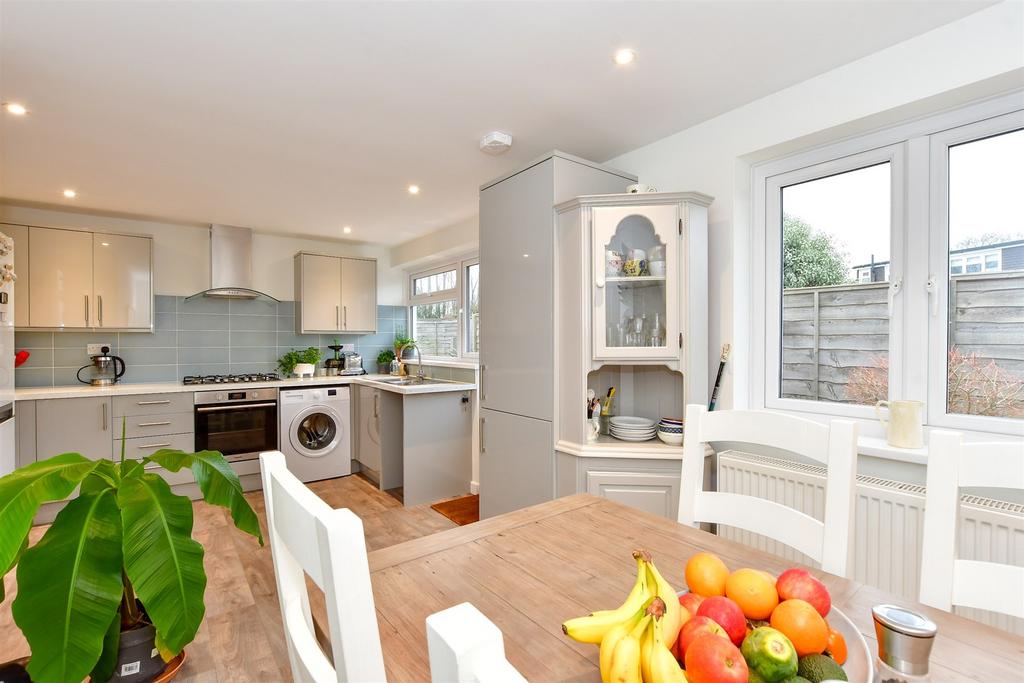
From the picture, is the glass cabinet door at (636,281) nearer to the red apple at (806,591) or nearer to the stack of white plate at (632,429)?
the stack of white plate at (632,429)

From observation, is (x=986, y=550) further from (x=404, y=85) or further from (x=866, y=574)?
(x=404, y=85)

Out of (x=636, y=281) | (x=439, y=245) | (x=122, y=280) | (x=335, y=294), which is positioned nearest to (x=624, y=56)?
(x=636, y=281)

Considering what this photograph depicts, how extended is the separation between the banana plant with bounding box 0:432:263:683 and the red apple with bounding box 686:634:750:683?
0.72 meters

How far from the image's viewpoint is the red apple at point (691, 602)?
67 cm

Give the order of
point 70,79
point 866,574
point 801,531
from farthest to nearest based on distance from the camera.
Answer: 1. point 70,79
2. point 866,574
3. point 801,531

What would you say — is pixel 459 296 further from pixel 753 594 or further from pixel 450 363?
pixel 753 594

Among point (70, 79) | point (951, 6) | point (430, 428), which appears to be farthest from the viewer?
point (430, 428)

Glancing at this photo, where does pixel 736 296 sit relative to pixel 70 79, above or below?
below

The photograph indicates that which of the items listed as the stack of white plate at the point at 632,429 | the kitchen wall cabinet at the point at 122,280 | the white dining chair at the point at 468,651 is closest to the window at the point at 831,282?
the stack of white plate at the point at 632,429

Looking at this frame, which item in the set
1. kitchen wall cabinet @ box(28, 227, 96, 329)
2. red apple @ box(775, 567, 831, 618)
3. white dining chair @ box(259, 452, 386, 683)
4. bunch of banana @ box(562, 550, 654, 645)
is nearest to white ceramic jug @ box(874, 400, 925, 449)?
red apple @ box(775, 567, 831, 618)

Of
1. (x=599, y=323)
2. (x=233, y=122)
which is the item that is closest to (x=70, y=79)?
(x=233, y=122)

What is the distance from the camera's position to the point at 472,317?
4.45m

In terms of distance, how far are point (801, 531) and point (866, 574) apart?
0.93 metres

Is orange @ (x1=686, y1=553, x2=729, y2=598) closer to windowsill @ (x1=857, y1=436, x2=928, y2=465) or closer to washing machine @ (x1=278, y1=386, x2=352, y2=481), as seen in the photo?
windowsill @ (x1=857, y1=436, x2=928, y2=465)
